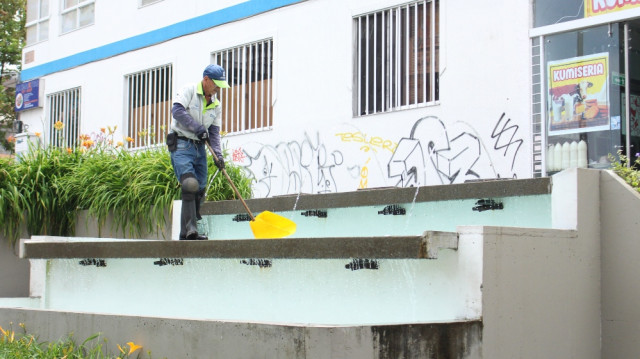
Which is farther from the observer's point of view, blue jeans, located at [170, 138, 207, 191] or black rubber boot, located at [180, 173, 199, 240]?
blue jeans, located at [170, 138, 207, 191]

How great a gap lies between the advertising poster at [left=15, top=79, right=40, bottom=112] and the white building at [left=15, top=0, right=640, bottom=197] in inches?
123

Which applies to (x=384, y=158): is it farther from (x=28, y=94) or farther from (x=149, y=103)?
(x=28, y=94)

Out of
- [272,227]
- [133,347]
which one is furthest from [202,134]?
[133,347]

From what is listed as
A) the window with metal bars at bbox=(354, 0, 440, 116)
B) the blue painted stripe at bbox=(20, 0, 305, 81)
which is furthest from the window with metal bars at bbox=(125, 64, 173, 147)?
the window with metal bars at bbox=(354, 0, 440, 116)

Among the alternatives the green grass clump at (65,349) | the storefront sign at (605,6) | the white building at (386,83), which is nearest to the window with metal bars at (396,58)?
the white building at (386,83)

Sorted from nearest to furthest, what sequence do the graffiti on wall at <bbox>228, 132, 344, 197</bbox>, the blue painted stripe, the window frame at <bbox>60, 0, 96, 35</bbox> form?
the graffiti on wall at <bbox>228, 132, 344, 197</bbox> < the blue painted stripe < the window frame at <bbox>60, 0, 96, 35</bbox>

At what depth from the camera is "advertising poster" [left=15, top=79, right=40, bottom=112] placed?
→ 67.9 ft

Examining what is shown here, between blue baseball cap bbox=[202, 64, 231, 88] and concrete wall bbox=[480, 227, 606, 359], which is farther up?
blue baseball cap bbox=[202, 64, 231, 88]

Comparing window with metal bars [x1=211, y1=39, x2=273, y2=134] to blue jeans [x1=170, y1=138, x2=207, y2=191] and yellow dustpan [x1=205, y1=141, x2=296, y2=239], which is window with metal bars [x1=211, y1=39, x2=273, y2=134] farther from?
yellow dustpan [x1=205, y1=141, x2=296, y2=239]

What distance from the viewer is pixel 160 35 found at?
1689cm

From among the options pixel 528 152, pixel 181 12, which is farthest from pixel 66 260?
pixel 181 12

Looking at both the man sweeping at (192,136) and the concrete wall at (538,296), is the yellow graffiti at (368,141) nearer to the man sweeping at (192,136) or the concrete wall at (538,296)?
the man sweeping at (192,136)

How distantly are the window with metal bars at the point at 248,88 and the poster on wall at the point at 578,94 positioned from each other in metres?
5.52

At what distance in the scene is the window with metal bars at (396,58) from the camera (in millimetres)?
11805
